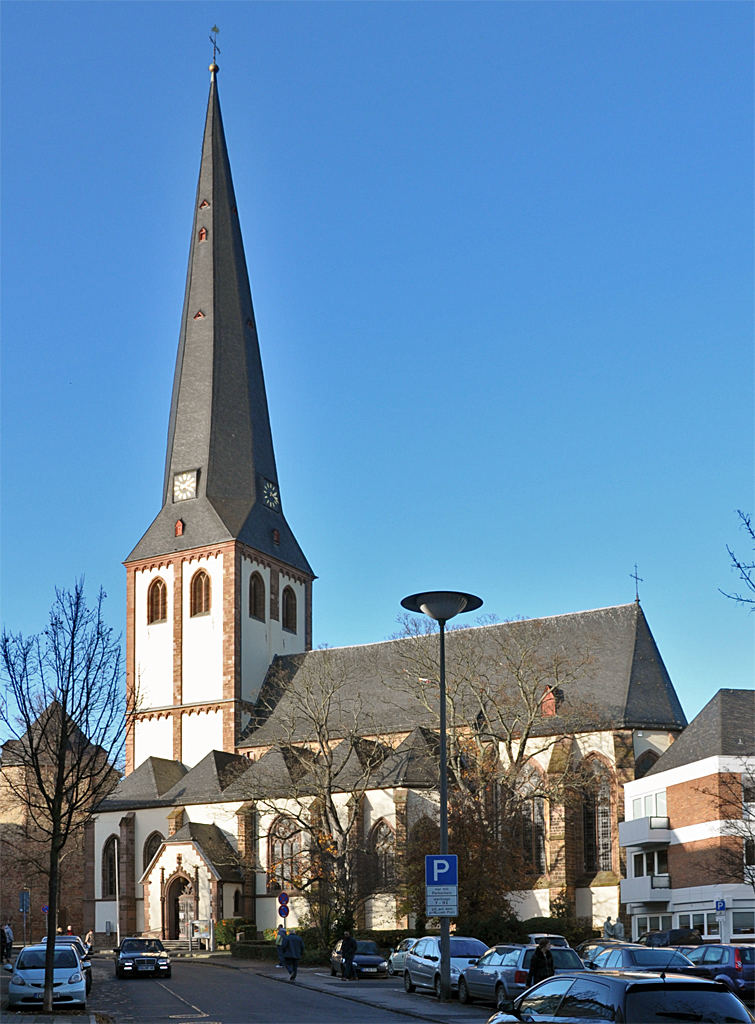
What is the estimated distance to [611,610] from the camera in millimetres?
60031

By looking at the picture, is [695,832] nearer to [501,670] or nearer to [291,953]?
[501,670]

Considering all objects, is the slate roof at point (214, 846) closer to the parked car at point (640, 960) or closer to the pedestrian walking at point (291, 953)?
the pedestrian walking at point (291, 953)

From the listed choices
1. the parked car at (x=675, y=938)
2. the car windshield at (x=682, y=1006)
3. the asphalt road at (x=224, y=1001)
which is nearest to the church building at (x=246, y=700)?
the parked car at (x=675, y=938)

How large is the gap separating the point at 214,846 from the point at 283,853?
325 cm

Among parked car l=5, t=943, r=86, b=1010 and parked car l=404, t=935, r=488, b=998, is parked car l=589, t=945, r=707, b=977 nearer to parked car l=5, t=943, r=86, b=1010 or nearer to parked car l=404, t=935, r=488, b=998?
parked car l=404, t=935, r=488, b=998

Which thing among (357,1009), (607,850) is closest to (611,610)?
(607,850)

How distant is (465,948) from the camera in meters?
29.9

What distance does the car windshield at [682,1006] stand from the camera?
10625mm

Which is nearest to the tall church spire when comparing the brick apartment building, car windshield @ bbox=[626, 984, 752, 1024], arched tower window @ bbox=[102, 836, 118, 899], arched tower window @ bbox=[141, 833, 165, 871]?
arched tower window @ bbox=[141, 833, 165, 871]

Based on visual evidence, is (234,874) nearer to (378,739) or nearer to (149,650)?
(378,739)

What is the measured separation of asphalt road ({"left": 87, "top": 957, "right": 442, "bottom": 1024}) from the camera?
22172 millimetres

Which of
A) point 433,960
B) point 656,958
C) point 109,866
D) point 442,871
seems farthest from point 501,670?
point 656,958

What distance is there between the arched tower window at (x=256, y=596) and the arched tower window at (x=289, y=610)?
7.81 feet

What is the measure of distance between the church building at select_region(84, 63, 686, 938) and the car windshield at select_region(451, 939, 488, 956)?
2157cm
